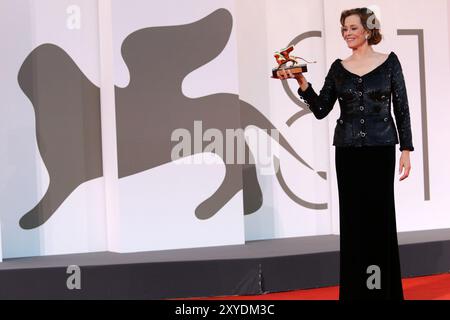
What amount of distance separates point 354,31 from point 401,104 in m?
0.38

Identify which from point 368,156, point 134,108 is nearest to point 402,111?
point 368,156

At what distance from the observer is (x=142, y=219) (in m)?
5.07

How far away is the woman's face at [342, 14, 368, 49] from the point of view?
139 inches

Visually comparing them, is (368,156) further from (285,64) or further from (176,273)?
(176,273)

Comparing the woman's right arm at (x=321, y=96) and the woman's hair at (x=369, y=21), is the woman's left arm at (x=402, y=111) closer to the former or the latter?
the woman's hair at (x=369, y=21)

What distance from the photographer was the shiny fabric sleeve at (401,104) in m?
3.57

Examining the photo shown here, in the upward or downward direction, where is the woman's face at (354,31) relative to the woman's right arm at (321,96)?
upward

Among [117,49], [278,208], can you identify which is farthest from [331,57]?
[117,49]

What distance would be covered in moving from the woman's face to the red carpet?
1.54 m

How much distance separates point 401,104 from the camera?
11.8ft

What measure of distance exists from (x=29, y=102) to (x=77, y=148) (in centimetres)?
42

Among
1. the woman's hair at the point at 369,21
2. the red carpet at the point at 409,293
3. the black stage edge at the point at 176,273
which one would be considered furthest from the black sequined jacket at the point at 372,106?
the black stage edge at the point at 176,273

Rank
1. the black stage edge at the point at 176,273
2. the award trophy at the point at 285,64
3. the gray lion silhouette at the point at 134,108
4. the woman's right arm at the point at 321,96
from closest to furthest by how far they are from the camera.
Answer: the award trophy at the point at 285,64 → the woman's right arm at the point at 321,96 → the black stage edge at the point at 176,273 → the gray lion silhouette at the point at 134,108

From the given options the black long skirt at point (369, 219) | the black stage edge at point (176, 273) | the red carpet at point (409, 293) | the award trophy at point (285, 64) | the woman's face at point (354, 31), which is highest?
the woman's face at point (354, 31)
